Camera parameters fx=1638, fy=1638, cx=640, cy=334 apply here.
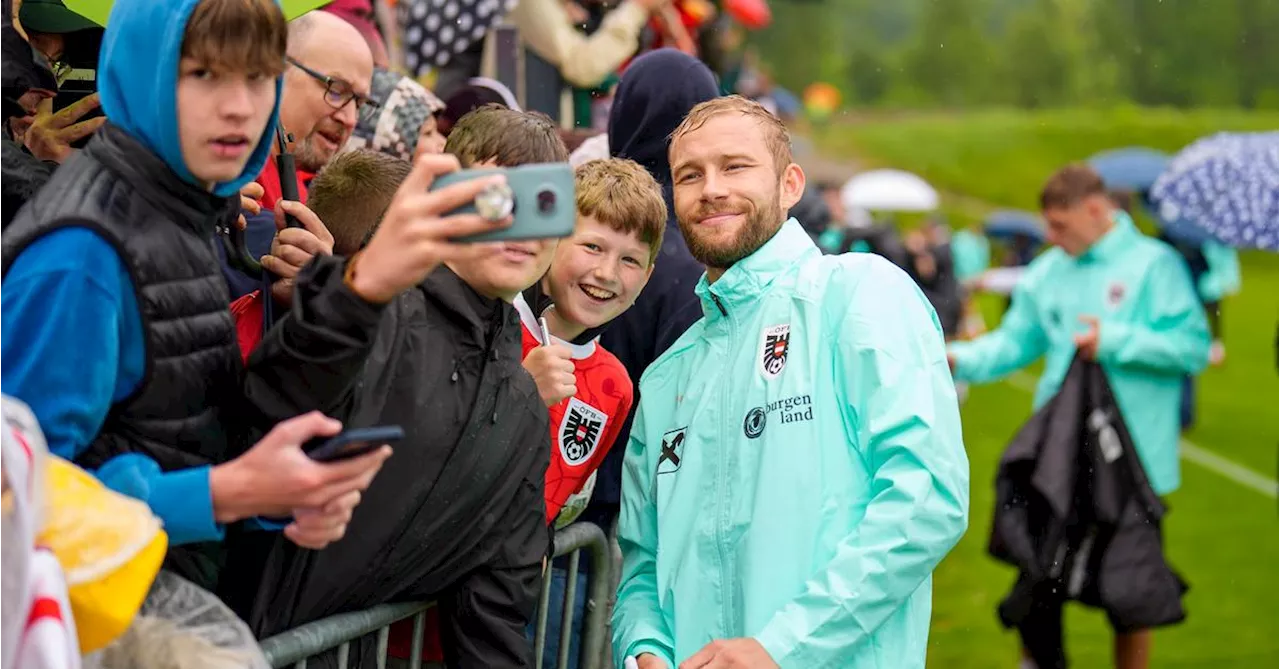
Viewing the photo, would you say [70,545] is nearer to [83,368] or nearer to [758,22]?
[83,368]

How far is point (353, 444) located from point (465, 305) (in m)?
0.61

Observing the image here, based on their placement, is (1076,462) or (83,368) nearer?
(83,368)

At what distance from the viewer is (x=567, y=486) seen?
3.37 meters

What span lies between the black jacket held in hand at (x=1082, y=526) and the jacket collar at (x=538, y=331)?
3.56 m

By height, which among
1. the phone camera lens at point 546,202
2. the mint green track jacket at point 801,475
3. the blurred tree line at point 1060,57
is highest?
the phone camera lens at point 546,202

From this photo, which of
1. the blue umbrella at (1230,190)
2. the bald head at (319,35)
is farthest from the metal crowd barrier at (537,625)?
the blue umbrella at (1230,190)

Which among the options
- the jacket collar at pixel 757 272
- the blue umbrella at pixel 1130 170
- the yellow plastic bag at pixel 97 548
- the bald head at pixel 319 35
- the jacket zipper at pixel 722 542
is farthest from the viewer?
the blue umbrella at pixel 1130 170

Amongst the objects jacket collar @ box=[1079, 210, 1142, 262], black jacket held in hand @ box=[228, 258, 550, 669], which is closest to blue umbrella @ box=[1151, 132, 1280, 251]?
jacket collar @ box=[1079, 210, 1142, 262]

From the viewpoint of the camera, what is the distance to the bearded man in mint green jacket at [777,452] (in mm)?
2922

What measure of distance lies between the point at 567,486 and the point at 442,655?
0.50 metres

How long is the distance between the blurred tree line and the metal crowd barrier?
205 feet

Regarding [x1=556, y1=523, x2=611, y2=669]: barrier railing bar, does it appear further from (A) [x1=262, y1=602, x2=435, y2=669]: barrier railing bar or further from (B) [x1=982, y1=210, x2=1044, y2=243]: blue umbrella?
(B) [x1=982, y1=210, x2=1044, y2=243]: blue umbrella

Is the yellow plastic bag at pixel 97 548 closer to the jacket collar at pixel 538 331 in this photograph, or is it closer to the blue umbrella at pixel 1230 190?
the jacket collar at pixel 538 331

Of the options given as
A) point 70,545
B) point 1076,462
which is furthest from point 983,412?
point 70,545
